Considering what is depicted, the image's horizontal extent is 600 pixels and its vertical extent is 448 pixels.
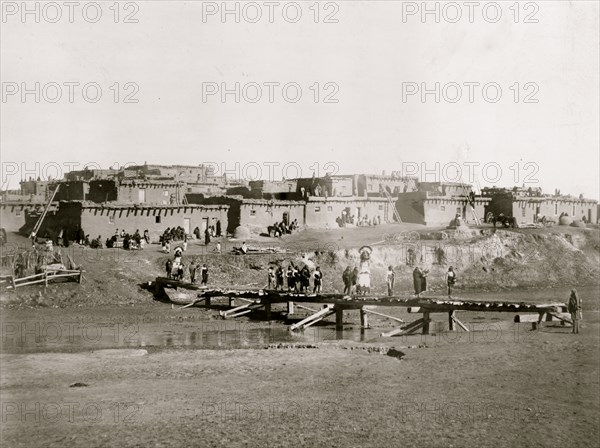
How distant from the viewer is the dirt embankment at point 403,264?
1468 inches

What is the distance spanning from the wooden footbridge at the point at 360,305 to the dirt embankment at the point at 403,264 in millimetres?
2647

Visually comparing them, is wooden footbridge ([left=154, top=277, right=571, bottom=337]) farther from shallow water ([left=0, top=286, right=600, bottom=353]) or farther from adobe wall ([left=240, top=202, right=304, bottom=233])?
adobe wall ([left=240, top=202, right=304, bottom=233])

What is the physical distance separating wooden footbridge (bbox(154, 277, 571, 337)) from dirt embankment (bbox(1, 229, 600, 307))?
2.65 m

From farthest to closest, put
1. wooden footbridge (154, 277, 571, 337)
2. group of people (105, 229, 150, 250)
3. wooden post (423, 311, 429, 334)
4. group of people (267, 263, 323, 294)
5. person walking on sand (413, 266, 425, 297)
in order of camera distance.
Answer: group of people (105, 229, 150, 250) → group of people (267, 263, 323, 294) → person walking on sand (413, 266, 425, 297) → wooden post (423, 311, 429, 334) → wooden footbridge (154, 277, 571, 337)

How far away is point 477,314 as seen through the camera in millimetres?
36531

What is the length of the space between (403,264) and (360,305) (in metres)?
19.8

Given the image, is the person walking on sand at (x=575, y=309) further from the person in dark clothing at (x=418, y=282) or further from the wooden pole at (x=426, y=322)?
the person in dark clothing at (x=418, y=282)

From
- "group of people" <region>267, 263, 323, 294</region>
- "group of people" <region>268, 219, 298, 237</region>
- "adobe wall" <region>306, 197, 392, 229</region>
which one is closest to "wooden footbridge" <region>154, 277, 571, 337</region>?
"group of people" <region>267, 263, 323, 294</region>

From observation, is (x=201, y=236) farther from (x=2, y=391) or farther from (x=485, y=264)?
(x=2, y=391)

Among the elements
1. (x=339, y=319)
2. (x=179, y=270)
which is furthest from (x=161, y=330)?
(x=179, y=270)

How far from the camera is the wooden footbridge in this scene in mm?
27734

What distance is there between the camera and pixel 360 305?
102 feet

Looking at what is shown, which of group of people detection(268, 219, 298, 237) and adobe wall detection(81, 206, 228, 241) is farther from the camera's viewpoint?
group of people detection(268, 219, 298, 237)

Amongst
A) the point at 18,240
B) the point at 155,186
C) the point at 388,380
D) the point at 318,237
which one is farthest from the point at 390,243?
the point at 388,380
